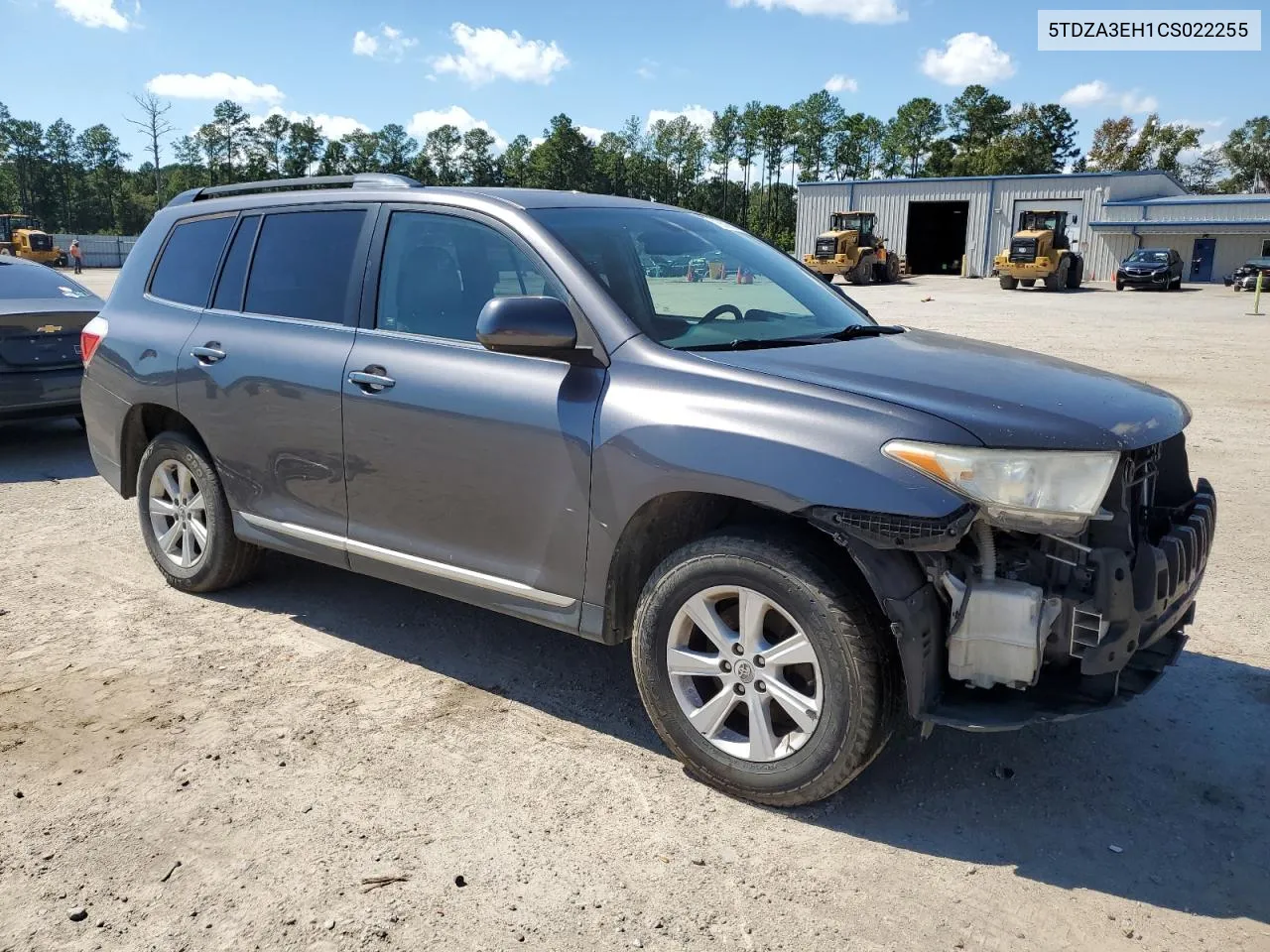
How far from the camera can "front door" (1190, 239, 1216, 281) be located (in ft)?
157

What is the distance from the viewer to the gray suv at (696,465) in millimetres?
2783

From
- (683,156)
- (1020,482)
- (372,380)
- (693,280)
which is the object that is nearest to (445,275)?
(372,380)

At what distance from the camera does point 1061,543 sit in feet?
9.20

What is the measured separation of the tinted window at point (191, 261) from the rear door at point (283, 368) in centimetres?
12

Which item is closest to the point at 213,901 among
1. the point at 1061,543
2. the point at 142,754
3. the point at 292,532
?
the point at 142,754

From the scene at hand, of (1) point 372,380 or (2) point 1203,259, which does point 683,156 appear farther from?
(1) point 372,380

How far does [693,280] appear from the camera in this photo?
13.7ft

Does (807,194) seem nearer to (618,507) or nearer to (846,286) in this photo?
(846,286)

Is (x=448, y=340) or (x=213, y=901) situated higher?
(x=448, y=340)

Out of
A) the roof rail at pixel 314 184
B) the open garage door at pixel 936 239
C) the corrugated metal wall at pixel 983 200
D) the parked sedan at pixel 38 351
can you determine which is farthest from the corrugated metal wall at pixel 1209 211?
the roof rail at pixel 314 184

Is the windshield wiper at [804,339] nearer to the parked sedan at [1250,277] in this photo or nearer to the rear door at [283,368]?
the rear door at [283,368]

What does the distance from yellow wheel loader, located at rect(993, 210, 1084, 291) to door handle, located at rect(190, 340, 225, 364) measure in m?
36.1

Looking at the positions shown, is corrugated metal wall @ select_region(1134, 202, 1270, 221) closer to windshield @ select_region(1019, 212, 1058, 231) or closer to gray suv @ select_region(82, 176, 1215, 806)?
windshield @ select_region(1019, 212, 1058, 231)

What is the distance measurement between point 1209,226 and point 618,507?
51624 mm
